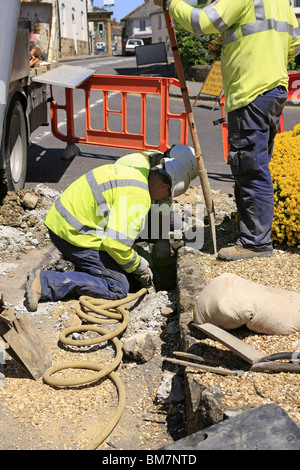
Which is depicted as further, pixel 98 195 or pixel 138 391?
pixel 98 195

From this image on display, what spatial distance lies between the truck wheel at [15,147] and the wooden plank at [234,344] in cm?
409

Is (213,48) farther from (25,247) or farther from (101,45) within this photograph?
(101,45)

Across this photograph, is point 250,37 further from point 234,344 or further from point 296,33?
point 234,344

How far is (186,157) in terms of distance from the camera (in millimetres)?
4625

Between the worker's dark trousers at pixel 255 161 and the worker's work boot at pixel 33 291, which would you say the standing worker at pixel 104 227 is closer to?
the worker's work boot at pixel 33 291

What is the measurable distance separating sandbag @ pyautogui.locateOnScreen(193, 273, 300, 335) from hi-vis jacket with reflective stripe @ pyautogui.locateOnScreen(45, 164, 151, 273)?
47.2 inches

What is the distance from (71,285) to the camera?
14.7 ft

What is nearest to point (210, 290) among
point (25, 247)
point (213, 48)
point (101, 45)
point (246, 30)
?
point (246, 30)

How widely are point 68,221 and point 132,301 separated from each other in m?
0.83

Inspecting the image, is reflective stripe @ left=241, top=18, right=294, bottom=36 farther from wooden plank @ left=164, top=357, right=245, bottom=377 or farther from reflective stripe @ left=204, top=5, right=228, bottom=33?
wooden plank @ left=164, top=357, right=245, bottom=377

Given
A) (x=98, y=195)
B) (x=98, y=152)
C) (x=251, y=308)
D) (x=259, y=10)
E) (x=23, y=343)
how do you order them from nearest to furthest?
(x=251, y=308)
(x=23, y=343)
(x=259, y=10)
(x=98, y=195)
(x=98, y=152)

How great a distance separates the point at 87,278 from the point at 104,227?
1.44 ft

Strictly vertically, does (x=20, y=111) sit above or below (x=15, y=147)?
above

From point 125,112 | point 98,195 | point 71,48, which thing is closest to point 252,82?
point 98,195
